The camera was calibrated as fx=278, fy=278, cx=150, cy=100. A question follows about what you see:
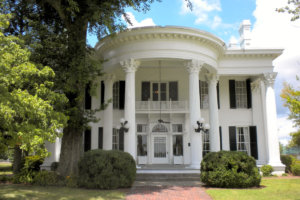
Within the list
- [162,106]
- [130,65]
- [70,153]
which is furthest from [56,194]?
[162,106]

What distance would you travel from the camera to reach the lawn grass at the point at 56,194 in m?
9.20

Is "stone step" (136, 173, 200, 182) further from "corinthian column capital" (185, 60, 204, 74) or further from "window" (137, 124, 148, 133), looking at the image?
"window" (137, 124, 148, 133)

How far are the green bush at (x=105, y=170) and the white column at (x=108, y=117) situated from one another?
20.5 feet

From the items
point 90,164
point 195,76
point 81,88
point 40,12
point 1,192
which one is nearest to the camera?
point 1,192

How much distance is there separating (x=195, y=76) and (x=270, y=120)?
6151 millimetres

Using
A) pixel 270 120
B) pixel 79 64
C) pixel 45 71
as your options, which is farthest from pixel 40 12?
pixel 270 120

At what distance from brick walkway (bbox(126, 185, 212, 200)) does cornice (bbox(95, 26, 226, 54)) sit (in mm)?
8135

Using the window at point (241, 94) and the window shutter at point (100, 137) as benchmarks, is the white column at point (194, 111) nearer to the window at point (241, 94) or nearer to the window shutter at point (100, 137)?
the window at point (241, 94)

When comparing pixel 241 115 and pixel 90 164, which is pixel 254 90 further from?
pixel 90 164

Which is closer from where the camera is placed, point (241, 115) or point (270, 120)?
point (270, 120)

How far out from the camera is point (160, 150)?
19.8 metres

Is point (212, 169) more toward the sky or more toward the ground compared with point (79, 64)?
more toward the ground

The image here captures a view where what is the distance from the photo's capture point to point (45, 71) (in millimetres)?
8938

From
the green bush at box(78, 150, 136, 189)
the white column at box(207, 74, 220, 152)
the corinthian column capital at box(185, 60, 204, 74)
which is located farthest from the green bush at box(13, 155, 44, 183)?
the white column at box(207, 74, 220, 152)
